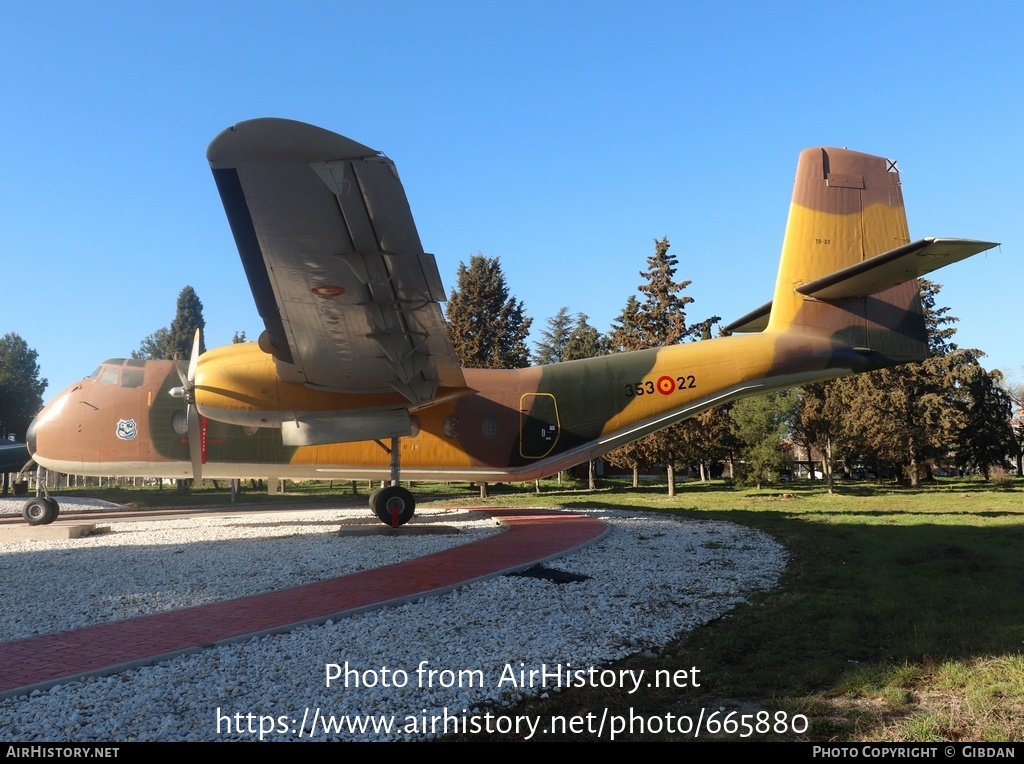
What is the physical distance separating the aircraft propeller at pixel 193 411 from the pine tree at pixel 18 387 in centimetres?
4276

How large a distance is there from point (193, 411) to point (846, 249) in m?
14.5

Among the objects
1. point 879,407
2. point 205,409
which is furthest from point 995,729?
point 879,407

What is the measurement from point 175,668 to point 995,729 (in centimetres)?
593

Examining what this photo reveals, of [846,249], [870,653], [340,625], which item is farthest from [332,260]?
[846,249]

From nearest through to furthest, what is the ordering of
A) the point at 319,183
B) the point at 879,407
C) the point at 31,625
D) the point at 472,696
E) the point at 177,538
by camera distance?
1. the point at 472,696
2. the point at 31,625
3. the point at 319,183
4. the point at 177,538
5. the point at 879,407

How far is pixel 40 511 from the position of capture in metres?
14.6

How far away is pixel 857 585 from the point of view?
8.37 metres

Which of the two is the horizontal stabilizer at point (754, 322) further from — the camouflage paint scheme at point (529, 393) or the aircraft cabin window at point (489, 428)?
the aircraft cabin window at point (489, 428)

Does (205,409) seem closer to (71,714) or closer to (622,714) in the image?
(71,714)

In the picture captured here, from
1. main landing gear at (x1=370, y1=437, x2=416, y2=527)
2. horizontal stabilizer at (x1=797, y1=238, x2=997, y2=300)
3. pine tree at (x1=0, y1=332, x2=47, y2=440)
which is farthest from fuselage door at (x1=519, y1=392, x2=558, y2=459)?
pine tree at (x1=0, y1=332, x2=47, y2=440)

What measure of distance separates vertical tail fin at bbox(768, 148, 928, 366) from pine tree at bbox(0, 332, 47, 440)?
52.0 metres

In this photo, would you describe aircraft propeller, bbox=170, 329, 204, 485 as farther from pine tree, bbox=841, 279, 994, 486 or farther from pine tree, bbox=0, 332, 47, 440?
pine tree, bbox=0, 332, 47, 440

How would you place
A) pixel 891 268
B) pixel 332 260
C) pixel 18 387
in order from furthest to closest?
pixel 18 387 < pixel 891 268 < pixel 332 260

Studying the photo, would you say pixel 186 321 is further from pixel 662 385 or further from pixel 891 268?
pixel 891 268
